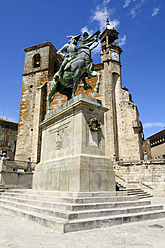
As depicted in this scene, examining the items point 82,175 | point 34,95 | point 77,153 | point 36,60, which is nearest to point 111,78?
point 34,95

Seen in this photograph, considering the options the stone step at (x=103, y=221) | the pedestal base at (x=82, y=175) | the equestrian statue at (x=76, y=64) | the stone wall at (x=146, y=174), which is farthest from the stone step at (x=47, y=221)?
the stone wall at (x=146, y=174)

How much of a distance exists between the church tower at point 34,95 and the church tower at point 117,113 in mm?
10212

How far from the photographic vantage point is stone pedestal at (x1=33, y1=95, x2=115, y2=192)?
6.45 metres

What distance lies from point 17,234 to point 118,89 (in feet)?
88.6

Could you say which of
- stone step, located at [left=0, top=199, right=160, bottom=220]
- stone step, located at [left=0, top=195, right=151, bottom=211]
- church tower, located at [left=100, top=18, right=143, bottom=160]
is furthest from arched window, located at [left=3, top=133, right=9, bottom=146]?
stone step, located at [left=0, top=199, right=160, bottom=220]

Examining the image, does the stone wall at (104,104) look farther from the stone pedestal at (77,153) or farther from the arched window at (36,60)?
the stone pedestal at (77,153)

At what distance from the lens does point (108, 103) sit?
27250mm

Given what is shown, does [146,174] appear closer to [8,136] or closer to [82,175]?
[82,175]

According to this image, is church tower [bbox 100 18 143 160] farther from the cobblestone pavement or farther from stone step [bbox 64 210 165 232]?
the cobblestone pavement

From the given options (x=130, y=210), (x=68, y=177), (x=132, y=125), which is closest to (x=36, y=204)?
(x=68, y=177)

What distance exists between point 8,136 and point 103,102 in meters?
24.7

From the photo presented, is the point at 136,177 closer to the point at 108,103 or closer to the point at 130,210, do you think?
the point at 108,103

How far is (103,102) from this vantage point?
27.5 metres

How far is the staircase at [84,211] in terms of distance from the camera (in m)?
4.02
